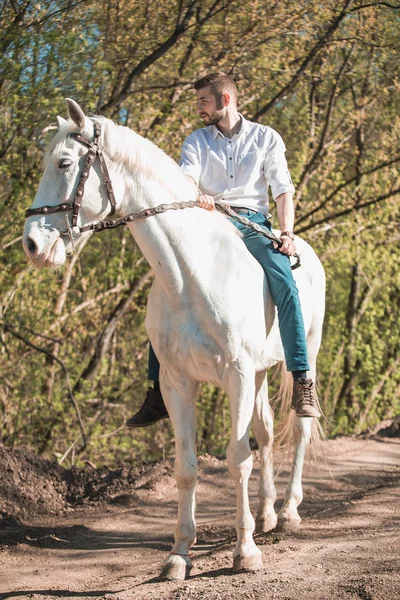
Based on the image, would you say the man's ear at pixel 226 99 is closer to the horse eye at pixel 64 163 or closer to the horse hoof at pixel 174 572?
the horse eye at pixel 64 163

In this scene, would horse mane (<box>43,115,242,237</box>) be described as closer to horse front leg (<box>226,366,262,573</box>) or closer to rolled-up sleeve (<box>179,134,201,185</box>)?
rolled-up sleeve (<box>179,134,201,185</box>)

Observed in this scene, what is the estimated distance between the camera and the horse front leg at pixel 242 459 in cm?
456

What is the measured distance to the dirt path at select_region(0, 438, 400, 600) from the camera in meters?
4.18

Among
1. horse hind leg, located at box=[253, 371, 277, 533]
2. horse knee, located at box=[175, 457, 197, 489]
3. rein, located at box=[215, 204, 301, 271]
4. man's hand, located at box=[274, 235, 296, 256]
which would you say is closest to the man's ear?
rein, located at box=[215, 204, 301, 271]

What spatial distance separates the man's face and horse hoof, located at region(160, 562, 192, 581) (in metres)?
2.66

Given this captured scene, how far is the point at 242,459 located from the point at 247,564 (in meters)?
0.56

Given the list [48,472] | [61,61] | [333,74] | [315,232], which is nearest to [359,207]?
[315,232]

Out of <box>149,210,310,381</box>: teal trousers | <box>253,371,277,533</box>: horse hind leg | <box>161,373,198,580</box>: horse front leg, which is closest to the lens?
<box>161,373,198,580</box>: horse front leg

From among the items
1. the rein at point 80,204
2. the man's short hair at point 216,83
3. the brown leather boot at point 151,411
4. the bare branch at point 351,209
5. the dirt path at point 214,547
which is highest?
the bare branch at point 351,209

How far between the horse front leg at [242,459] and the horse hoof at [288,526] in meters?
1.07

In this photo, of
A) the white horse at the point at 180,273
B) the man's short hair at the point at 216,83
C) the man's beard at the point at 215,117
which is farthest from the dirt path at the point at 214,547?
the man's short hair at the point at 216,83

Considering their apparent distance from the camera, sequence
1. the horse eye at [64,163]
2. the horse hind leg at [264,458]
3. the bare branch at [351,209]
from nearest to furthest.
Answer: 1. the horse eye at [64,163]
2. the horse hind leg at [264,458]
3. the bare branch at [351,209]

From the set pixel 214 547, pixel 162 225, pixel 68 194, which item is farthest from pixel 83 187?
pixel 214 547

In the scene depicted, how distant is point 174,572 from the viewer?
4.53m
